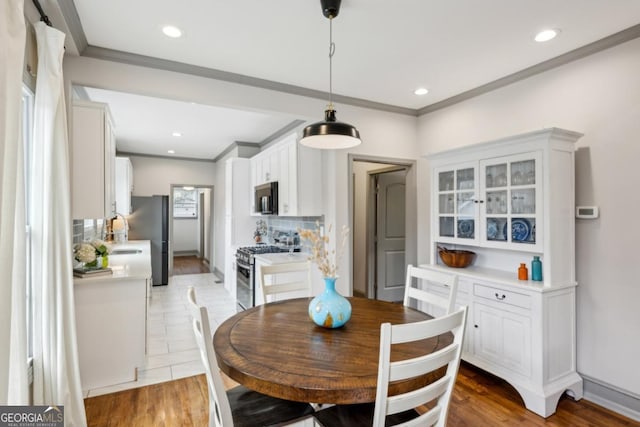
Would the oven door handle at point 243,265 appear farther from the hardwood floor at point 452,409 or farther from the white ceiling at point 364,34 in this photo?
the white ceiling at point 364,34

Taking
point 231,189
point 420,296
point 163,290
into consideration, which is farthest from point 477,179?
point 163,290

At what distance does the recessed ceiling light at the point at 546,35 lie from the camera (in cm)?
227

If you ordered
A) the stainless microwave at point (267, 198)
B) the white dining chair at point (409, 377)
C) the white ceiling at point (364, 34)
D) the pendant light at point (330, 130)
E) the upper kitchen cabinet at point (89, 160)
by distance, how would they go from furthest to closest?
the stainless microwave at point (267, 198)
the upper kitchen cabinet at point (89, 160)
the white ceiling at point (364, 34)
the pendant light at point (330, 130)
the white dining chair at point (409, 377)

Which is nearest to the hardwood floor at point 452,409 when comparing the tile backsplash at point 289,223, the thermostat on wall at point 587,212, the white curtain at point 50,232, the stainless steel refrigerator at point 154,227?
the white curtain at point 50,232

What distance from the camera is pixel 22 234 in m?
1.56

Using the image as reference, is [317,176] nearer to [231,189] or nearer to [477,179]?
[477,179]

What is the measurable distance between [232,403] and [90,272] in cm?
184

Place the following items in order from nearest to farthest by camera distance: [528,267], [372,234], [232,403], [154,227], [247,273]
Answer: [232,403]
[528,267]
[247,273]
[372,234]
[154,227]

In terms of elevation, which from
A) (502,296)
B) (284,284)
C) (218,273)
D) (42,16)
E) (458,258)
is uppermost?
(42,16)

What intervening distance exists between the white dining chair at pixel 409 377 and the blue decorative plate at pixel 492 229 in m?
1.76

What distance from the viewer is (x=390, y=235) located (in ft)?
16.6

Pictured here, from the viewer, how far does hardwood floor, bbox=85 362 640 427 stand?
2189 mm

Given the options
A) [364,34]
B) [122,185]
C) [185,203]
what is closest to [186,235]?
[185,203]

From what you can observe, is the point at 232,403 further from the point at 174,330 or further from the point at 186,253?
the point at 186,253
